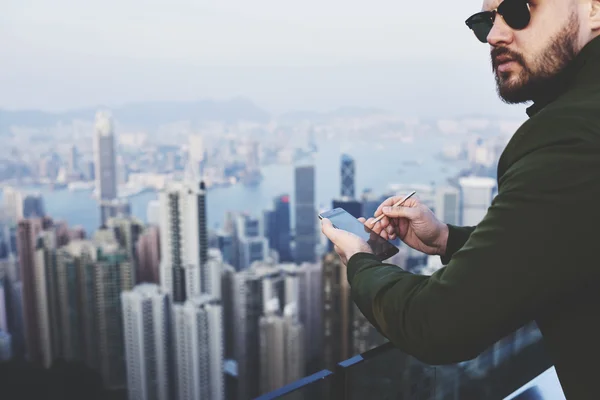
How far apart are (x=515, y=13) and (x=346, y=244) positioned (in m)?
0.31

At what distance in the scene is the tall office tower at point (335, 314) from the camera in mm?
13836

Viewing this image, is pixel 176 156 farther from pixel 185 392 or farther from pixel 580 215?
pixel 580 215

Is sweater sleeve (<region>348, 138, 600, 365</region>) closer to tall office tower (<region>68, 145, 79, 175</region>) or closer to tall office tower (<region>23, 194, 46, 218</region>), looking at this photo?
tall office tower (<region>68, 145, 79, 175</region>)

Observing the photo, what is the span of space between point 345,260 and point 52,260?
16576 millimetres

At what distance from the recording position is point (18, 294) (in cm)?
1520

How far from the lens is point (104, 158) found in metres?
17.6

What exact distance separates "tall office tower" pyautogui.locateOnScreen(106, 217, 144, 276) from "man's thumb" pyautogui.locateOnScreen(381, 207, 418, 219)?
16.3 metres

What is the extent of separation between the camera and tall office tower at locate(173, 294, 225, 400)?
14.6 m

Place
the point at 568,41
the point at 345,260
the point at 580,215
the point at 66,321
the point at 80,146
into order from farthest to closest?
the point at 80,146 → the point at 66,321 → the point at 345,260 → the point at 568,41 → the point at 580,215

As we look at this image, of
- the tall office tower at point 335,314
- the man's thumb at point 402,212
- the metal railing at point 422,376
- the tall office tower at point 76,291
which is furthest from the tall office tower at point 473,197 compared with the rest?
the man's thumb at point 402,212

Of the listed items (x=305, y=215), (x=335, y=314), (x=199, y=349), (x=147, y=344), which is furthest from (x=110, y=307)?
(x=305, y=215)

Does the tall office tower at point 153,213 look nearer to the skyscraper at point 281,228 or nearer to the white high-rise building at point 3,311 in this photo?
the skyscraper at point 281,228

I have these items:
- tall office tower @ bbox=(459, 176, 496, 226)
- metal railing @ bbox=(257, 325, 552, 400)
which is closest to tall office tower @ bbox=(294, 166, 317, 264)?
tall office tower @ bbox=(459, 176, 496, 226)

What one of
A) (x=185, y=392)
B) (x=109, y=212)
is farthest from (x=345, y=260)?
(x=109, y=212)
